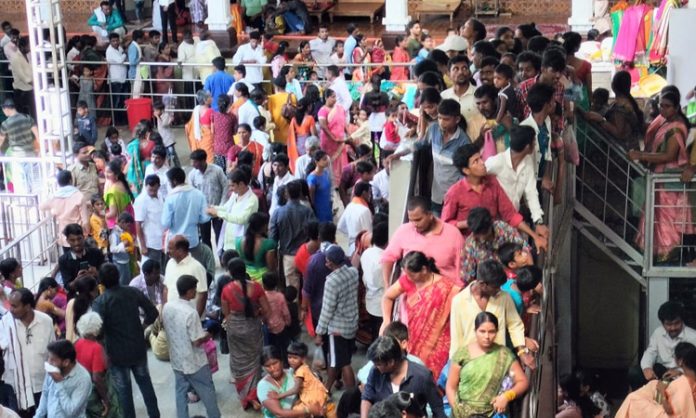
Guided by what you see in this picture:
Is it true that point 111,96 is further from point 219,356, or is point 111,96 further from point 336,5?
point 219,356

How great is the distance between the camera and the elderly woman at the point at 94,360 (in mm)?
10562

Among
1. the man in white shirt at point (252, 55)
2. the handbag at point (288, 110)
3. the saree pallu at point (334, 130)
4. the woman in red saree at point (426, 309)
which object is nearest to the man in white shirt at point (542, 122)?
the woman in red saree at point (426, 309)

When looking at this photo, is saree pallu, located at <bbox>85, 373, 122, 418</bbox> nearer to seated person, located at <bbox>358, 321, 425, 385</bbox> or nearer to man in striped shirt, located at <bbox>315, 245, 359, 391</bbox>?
man in striped shirt, located at <bbox>315, 245, 359, 391</bbox>

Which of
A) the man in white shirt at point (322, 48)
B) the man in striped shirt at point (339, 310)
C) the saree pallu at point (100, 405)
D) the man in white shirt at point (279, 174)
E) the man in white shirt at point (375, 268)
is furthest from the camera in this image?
the man in white shirt at point (322, 48)

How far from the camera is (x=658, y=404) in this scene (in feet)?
36.3

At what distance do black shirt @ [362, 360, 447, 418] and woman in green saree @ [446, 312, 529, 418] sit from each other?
0.70ft

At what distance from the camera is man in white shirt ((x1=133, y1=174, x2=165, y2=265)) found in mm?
13594

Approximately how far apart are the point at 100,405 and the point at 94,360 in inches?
16.0

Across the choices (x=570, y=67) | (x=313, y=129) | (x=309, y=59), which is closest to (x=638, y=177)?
(x=570, y=67)

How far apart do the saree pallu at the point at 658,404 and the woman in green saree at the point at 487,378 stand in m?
2.76

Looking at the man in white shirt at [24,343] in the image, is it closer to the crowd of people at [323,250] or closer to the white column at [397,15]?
the crowd of people at [323,250]

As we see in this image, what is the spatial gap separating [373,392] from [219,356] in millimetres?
5130

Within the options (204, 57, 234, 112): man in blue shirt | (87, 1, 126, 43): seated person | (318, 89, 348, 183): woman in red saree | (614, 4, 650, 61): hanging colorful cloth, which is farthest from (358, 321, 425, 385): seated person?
(87, 1, 126, 43): seated person

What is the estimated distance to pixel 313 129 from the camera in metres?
16.3
